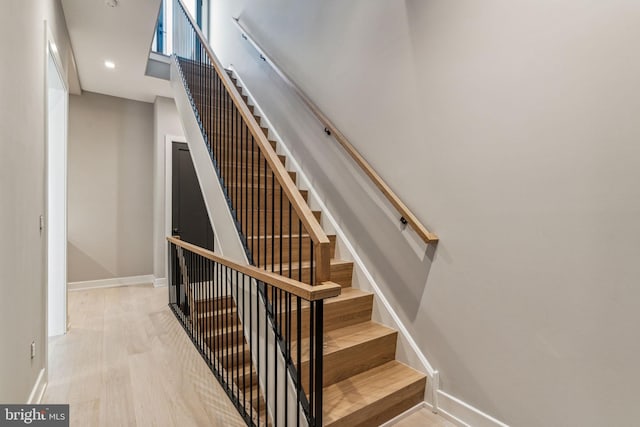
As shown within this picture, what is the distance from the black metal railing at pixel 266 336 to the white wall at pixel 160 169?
5.43 ft

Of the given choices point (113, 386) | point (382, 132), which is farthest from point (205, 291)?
point (382, 132)

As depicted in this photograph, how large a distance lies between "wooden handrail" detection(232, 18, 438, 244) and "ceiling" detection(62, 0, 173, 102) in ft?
4.08

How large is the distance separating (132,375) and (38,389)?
507 millimetres

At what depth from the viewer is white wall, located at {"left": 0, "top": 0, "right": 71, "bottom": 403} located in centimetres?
136

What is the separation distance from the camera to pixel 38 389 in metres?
1.89

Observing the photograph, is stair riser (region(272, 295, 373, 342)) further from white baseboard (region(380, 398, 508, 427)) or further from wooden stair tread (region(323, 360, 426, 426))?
white baseboard (region(380, 398, 508, 427))

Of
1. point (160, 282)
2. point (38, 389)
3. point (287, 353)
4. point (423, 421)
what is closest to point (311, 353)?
point (287, 353)

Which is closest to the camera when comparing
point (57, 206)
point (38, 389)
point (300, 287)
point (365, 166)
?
point (300, 287)

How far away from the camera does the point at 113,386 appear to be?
2.11 metres

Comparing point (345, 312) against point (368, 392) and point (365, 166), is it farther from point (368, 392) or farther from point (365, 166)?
point (365, 166)

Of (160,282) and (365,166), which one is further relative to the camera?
(160,282)

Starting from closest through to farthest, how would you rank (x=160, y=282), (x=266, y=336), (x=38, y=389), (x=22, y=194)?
1. (x=22, y=194)
2. (x=266, y=336)
3. (x=38, y=389)
4. (x=160, y=282)

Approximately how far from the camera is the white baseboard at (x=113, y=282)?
440 cm

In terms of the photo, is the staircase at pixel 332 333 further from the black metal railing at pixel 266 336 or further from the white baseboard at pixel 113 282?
the white baseboard at pixel 113 282
